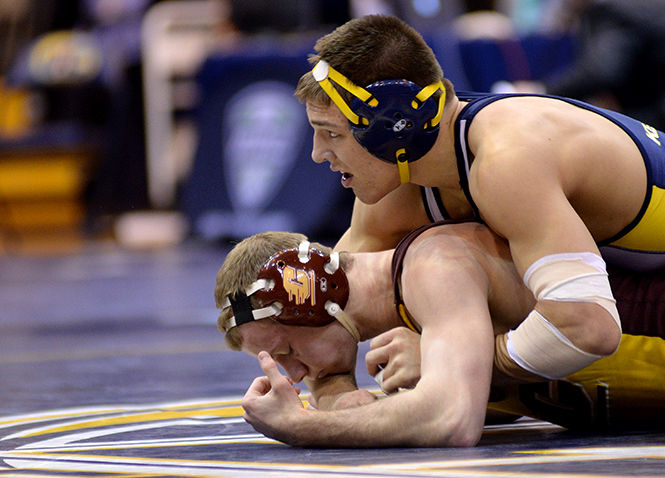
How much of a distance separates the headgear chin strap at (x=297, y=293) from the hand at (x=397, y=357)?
0.41 feet

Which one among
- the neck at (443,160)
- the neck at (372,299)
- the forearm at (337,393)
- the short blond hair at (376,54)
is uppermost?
the short blond hair at (376,54)

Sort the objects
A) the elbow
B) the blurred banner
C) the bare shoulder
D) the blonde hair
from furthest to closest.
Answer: the blurred banner < the bare shoulder < the blonde hair < the elbow

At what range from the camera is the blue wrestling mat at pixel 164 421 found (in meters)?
2.73

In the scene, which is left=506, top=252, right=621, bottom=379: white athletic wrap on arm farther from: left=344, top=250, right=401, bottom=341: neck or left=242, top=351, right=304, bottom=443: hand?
left=242, top=351, right=304, bottom=443: hand

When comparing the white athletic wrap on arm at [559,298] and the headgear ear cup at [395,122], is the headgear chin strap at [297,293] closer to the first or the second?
the headgear ear cup at [395,122]

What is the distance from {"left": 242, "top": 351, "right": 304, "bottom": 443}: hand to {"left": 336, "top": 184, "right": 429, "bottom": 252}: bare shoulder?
3.04 feet

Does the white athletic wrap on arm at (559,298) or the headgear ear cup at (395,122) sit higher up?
the headgear ear cup at (395,122)

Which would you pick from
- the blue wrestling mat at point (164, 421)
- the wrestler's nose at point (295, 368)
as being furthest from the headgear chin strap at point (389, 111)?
the blue wrestling mat at point (164, 421)

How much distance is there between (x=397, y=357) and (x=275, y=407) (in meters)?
0.37

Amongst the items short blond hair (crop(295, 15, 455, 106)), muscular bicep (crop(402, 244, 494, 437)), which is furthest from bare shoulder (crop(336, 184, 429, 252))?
muscular bicep (crop(402, 244, 494, 437))

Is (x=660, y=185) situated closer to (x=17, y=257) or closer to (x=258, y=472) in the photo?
(x=258, y=472)

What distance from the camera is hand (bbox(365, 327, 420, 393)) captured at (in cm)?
322

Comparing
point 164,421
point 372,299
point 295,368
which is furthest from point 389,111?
point 164,421

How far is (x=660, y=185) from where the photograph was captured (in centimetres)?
331
